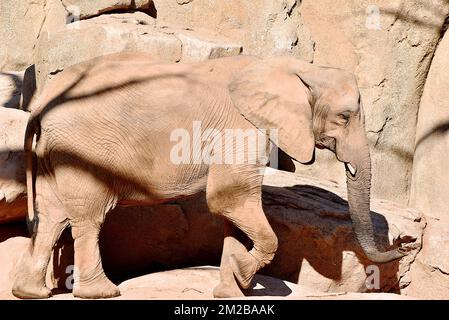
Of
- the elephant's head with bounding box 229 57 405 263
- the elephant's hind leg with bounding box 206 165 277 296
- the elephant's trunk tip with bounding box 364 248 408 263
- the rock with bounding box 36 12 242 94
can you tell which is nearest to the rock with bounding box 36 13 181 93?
the rock with bounding box 36 12 242 94

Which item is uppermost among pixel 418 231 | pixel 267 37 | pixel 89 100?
pixel 267 37

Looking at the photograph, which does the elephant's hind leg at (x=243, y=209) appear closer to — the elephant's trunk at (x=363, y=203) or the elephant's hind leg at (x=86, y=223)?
the elephant's trunk at (x=363, y=203)

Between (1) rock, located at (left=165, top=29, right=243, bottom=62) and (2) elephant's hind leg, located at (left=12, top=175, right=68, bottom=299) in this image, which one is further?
(1) rock, located at (left=165, top=29, right=243, bottom=62)

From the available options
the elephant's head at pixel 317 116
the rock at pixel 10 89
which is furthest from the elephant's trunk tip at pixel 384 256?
the rock at pixel 10 89

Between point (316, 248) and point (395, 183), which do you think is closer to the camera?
point (316, 248)

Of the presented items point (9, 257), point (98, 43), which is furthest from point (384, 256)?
point (98, 43)

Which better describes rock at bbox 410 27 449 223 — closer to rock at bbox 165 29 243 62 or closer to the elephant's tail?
rock at bbox 165 29 243 62

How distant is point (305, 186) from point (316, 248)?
567mm

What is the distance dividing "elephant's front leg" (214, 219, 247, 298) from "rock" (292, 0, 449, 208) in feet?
6.34

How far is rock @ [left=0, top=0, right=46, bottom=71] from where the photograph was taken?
28.6ft

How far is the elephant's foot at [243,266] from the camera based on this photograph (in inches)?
243

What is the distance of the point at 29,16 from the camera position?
8.74 m
